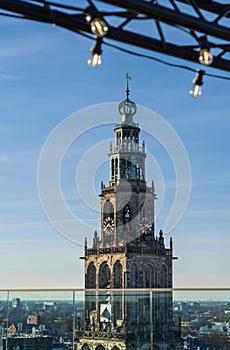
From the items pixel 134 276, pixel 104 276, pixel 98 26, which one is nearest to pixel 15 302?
pixel 98 26

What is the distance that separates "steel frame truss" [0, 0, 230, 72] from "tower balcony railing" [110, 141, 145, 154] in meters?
43.4

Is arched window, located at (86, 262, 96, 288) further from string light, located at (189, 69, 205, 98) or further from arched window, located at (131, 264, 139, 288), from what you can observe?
string light, located at (189, 69, 205, 98)

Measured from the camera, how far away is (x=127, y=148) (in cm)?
4797

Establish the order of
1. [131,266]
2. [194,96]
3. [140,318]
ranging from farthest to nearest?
[131,266], [140,318], [194,96]

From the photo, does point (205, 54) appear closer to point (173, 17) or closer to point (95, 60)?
point (173, 17)

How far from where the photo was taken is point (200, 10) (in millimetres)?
4262

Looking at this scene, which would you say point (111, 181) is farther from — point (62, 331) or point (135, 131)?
point (62, 331)

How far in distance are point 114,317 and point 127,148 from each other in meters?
39.2

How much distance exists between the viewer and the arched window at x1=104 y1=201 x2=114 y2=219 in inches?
1887

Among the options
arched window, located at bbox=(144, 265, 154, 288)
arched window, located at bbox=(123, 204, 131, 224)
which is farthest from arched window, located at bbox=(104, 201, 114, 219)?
arched window, located at bbox=(144, 265, 154, 288)

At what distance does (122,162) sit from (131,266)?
7.36 meters

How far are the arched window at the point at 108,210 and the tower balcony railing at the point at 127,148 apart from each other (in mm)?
3715

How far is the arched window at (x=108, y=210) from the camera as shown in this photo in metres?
47.9

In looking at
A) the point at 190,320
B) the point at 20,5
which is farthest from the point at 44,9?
the point at 190,320
